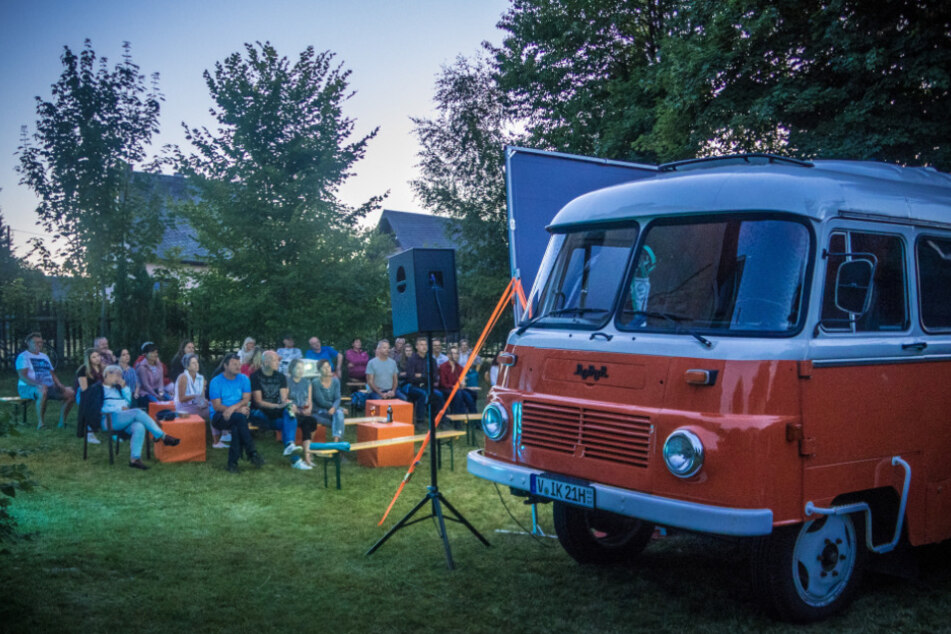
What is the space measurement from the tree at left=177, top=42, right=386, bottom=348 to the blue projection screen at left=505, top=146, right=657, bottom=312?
31.4 ft

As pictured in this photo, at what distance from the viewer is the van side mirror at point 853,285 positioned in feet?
14.8

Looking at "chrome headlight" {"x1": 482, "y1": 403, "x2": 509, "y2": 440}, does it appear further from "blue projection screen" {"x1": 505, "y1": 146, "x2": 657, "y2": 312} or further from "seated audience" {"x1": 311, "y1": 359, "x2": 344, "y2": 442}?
"seated audience" {"x1": 311, "y1": 359, "x2": 344, "y2": 442}

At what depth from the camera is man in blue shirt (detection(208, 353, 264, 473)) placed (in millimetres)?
9852

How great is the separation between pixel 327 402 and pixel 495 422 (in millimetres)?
6077

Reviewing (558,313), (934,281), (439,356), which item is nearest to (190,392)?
(439,356)

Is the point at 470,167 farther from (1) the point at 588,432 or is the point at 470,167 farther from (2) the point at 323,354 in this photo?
(1) the point at 588,432

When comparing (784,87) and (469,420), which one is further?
(784,87)

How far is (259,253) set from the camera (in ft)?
51.8

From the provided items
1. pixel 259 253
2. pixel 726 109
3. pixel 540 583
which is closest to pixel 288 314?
pixel 259 253

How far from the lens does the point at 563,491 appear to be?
4.92 meters

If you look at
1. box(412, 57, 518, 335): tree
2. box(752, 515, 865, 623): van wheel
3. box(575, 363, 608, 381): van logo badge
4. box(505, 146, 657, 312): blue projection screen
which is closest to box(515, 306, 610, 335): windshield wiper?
box(575, 363, 608, 381): van logo badge

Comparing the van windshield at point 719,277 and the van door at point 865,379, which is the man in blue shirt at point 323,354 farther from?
the van door at point 865,379

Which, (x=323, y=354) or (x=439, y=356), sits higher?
(x=323, y=354)

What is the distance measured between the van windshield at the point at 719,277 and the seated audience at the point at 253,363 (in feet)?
23.4
